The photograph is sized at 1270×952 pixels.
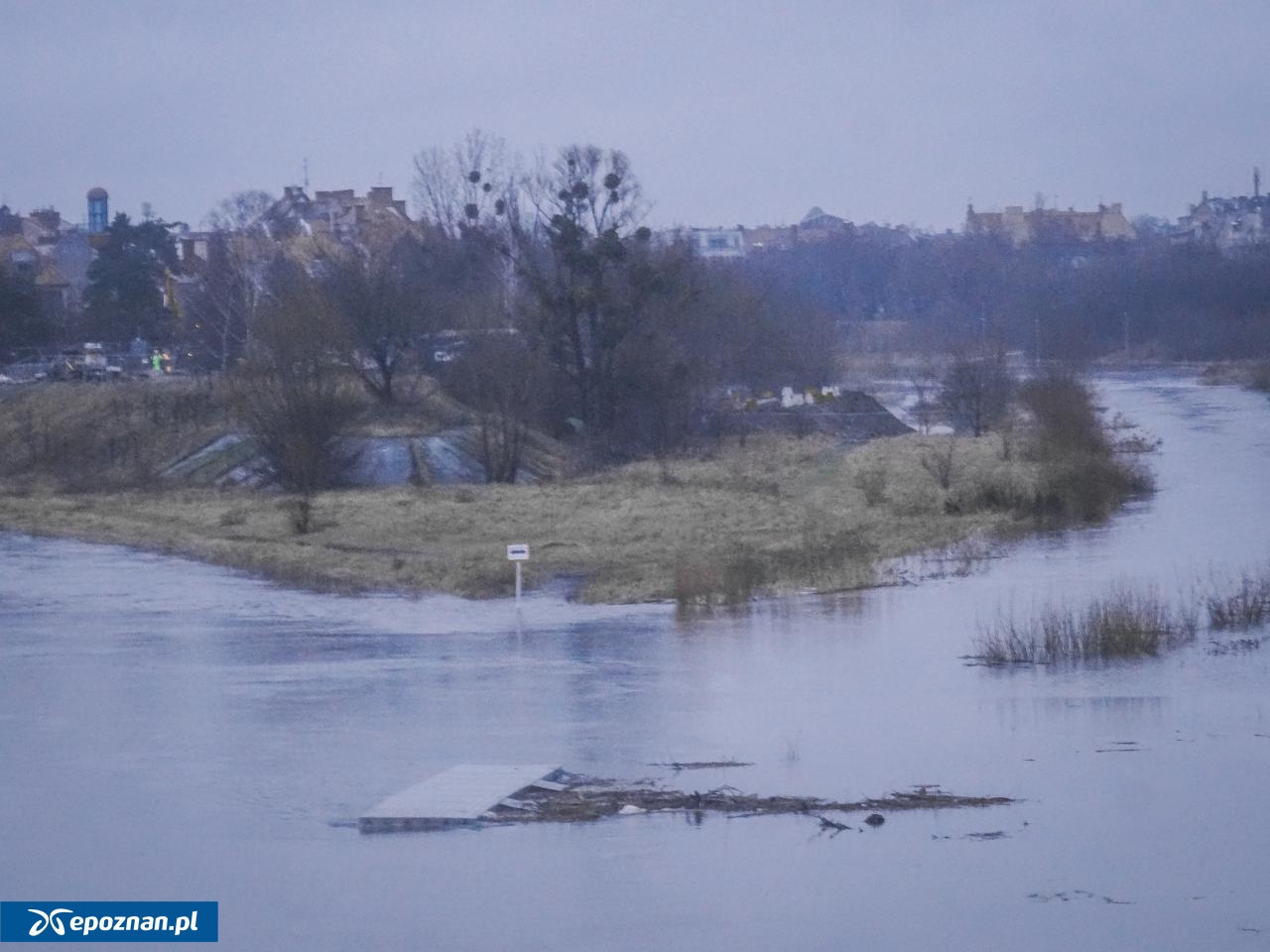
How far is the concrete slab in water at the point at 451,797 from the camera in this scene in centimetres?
1316

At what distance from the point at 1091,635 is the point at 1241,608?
2.64 meters

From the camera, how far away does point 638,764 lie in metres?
15.4

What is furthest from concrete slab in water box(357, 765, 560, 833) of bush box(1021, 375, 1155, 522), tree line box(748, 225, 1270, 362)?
tree line box(748, 225, 1270, 362)

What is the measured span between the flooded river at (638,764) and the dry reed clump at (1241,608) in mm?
1789

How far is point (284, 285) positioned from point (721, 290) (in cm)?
2007

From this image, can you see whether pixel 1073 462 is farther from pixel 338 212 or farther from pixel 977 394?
pixel 338 212

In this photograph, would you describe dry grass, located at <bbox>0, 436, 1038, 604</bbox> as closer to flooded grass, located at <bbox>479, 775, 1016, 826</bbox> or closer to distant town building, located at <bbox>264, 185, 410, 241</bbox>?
flooded grass, located at <bbox>479, 775, 1016, 826</bbox>

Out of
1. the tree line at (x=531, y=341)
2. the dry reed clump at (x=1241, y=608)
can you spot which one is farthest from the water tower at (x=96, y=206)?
the dry reed clump at (x=1241, y=608)

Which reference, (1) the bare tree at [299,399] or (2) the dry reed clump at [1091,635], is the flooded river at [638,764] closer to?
(2) the dry reed clump at [1091,635]

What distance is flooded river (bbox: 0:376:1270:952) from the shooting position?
37.0ft

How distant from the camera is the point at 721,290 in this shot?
67438 millimetres

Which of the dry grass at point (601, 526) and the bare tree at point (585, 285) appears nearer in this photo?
the dry grass at point (601, 526)

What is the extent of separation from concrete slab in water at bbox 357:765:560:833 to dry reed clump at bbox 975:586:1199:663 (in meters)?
7.32

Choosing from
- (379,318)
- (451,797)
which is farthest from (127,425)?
(451,797)
